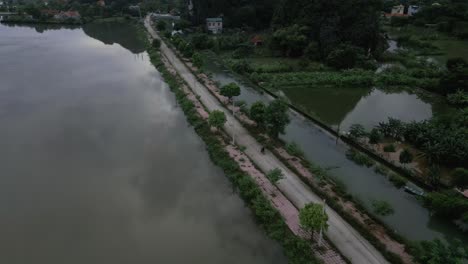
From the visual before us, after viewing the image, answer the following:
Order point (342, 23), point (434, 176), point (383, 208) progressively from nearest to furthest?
point (383, 208) < point (434, 176) < point (342, 23)

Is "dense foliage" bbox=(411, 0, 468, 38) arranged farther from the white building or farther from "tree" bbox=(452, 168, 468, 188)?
"tree" bbox=(452, 168, 468, 188)

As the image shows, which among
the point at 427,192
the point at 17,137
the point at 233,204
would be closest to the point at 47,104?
the point at 17,137

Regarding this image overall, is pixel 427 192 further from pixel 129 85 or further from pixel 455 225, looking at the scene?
pixel 129 85

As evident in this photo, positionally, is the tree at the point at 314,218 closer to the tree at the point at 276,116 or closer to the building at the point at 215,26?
the tree at the point at 276,116

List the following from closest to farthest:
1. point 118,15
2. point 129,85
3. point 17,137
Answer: point 17,137 → point 129,85 → point 118,15

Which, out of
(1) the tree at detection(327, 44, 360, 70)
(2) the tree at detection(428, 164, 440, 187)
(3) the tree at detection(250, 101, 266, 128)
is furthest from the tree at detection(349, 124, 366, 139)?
(1) the tree at detection(327, 44, 360, 70)

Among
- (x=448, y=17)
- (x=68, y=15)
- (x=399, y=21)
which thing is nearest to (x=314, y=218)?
(x=448, y=17)

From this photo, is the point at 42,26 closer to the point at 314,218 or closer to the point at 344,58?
the point at 344,58
